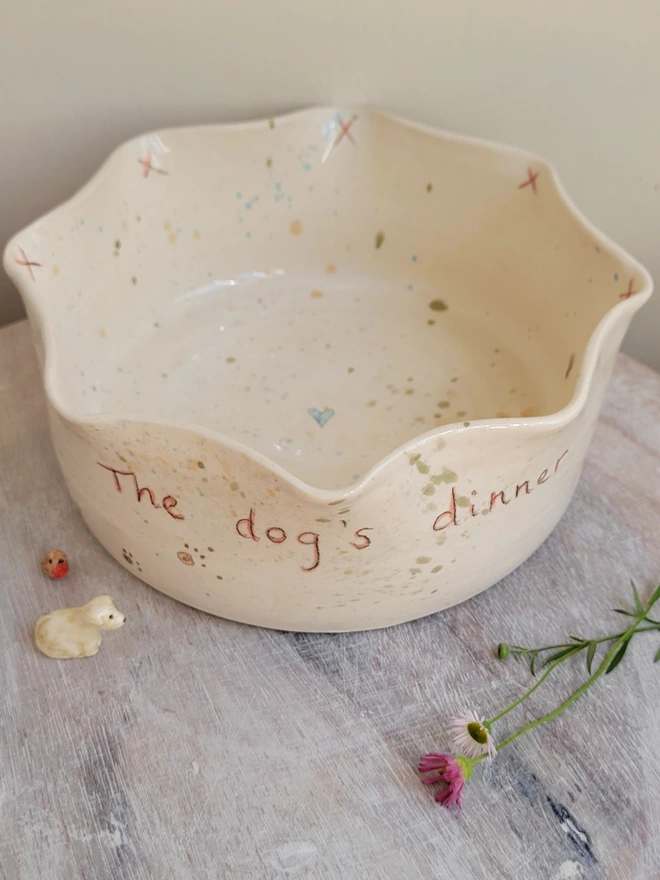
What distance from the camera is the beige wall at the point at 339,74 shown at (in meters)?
0.71

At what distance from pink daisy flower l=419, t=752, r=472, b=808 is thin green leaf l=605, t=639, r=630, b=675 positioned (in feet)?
0.39

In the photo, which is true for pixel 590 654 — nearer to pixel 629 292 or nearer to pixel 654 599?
pixel 654 599

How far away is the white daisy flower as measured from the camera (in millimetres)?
463

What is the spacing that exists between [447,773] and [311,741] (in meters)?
0.08

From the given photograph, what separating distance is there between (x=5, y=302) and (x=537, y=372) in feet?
1.76

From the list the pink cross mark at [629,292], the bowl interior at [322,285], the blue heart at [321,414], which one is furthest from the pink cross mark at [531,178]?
the blue heart at [321,414]

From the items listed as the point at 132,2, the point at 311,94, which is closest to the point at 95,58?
the point at 132,2

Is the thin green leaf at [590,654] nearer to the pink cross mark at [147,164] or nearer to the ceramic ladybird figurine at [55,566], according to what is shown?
the ceramic ladybird figurine at [55,566]

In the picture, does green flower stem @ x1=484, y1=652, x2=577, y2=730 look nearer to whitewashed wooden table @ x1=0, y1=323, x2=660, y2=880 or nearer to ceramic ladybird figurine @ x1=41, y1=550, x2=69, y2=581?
whitewashed wooden table @ x1=0, y1=323, x2=660, y2=880

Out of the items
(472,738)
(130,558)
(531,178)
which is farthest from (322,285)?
(472,738)

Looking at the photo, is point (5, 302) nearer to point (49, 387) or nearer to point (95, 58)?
point (95, 58)

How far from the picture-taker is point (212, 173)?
0.76 metres

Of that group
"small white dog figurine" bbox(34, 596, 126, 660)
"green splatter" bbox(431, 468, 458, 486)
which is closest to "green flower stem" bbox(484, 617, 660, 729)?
"green splatter" bbox(431, 468, 458, 486)

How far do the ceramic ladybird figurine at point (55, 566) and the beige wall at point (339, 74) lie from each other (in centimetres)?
40
